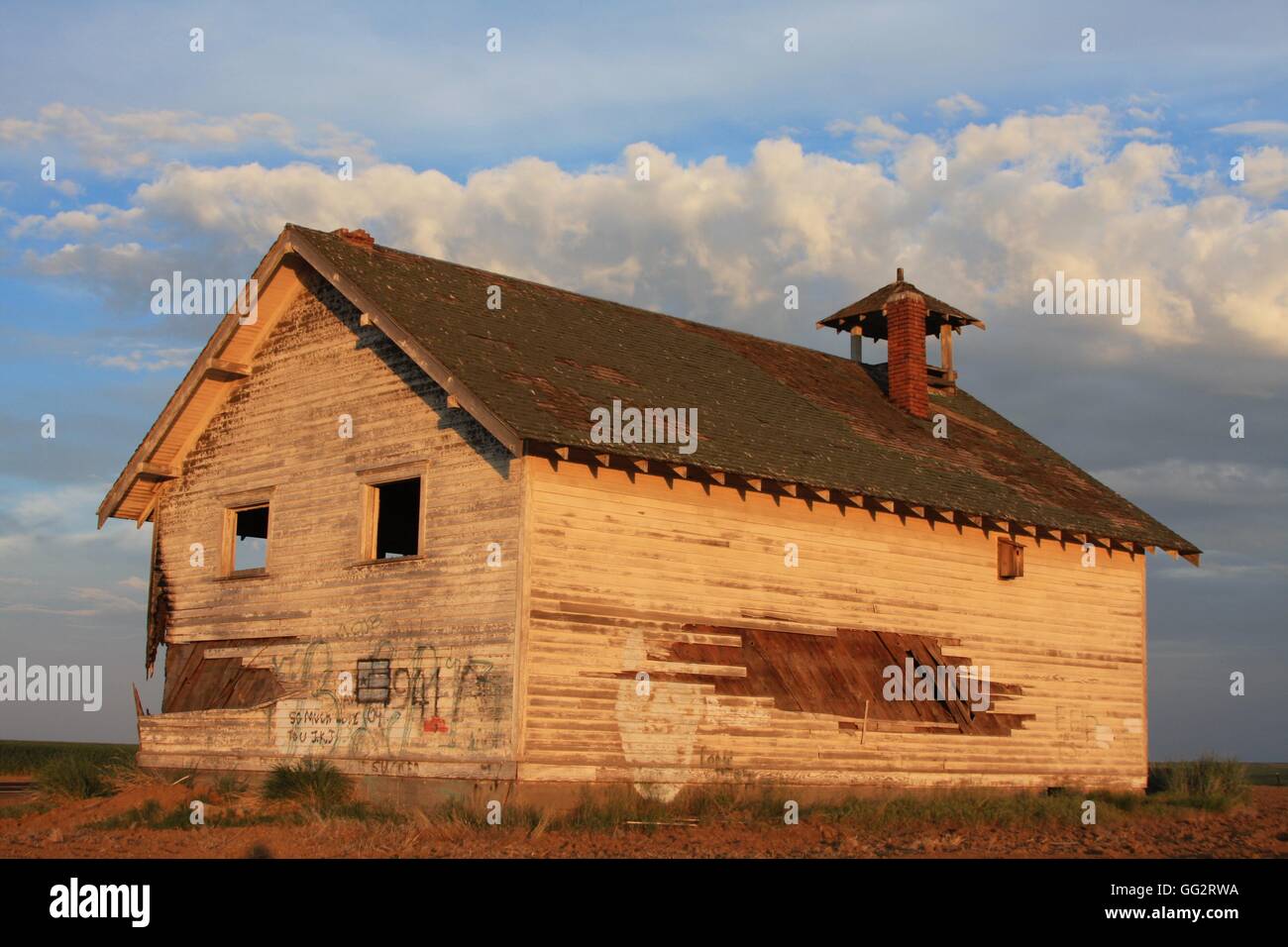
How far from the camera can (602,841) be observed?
1655 centimetres

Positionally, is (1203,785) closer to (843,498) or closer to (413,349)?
(843,498)

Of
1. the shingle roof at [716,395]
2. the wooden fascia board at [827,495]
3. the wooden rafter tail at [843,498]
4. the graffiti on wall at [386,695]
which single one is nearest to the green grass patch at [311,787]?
the graffiti on wall at [386,695]

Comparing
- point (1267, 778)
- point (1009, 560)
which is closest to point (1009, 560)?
point (1009, 560)

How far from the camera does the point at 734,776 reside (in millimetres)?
20438

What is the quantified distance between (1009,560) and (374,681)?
36.9ft

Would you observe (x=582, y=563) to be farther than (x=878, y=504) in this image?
No

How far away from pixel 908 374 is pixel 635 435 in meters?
11.2

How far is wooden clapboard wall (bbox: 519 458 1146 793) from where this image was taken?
19.2m

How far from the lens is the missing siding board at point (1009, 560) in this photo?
2511 centimetres

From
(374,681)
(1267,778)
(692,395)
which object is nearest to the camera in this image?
(374,681)
